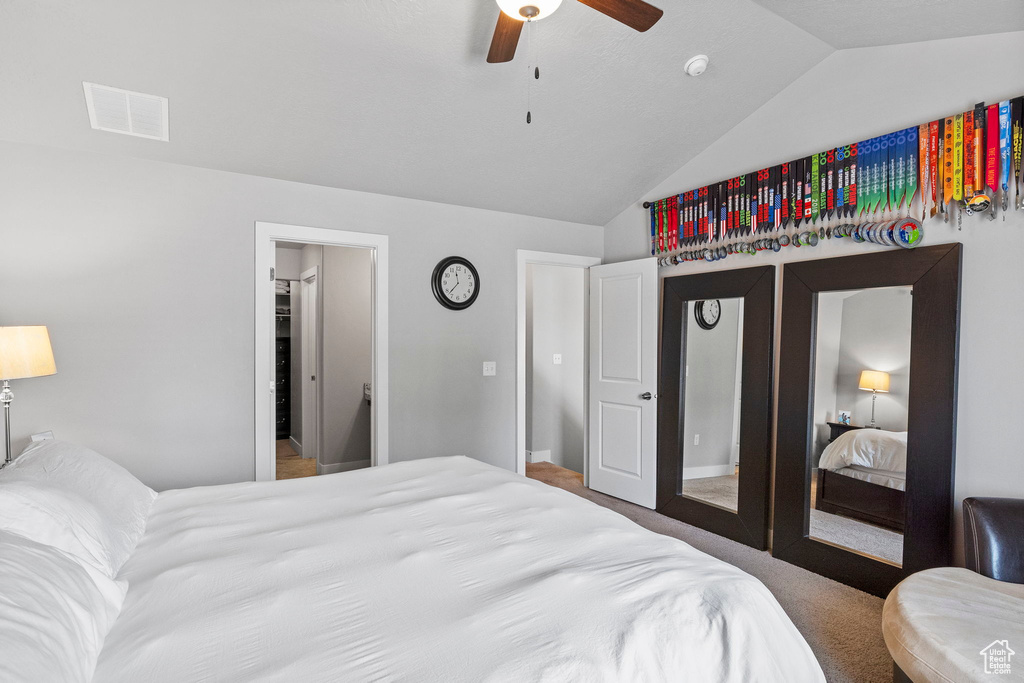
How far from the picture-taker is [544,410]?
5500 mm

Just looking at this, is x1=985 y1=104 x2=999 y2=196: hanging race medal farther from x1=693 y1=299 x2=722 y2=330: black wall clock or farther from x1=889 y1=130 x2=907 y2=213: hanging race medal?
x1=693 y1=299 x2=722 y2=330: black wall clock

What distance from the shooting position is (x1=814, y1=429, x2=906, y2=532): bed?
8.83ft

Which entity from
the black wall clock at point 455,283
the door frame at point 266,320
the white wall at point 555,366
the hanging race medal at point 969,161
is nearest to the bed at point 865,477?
the hanging race medal at point 969,161

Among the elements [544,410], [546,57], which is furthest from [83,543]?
[544,410]

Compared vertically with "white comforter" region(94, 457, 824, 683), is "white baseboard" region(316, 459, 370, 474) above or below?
below

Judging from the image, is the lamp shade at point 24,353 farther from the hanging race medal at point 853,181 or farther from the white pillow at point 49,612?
the hanging race medal at point 853,181

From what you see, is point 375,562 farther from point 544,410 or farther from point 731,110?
point 544,410

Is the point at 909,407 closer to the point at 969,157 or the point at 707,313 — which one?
the point at 969,157

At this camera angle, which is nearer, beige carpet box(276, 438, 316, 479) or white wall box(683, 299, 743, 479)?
white wall box(683, 299, 743, 479)

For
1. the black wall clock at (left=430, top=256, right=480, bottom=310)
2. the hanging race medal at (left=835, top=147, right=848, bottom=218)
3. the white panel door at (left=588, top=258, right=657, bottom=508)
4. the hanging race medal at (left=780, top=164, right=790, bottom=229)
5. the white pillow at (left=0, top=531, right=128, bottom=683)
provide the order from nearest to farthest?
1. the white pillow at (left=0, top=531, right=128, bottom=683)
2. the hanging race medal at (left=835, top=147, right=848, bottom=218)
3. the hanging race medal at (left=780, top=164, right=790, bottom=229)
4. the black wall clock at (left=430, top=256, right=480, bottom=310)
5. the white panel door at (left=588, top=258, right=657, bottom=508)

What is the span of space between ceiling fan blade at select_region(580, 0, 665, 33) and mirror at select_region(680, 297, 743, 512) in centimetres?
214

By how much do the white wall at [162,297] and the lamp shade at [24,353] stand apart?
1.27ft

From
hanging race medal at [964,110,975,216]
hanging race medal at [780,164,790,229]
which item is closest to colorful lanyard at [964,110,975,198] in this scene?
hanging race medal at [964,110,975,216]

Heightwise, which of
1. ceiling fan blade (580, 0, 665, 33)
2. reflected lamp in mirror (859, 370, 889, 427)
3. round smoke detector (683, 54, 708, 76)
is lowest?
reflected lamp in mirror (859, 370, 889, 427)
